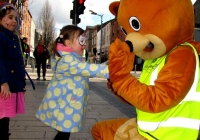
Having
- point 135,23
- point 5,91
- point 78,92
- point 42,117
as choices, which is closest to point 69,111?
point 78,92

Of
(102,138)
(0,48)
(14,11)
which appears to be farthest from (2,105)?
(102,138)

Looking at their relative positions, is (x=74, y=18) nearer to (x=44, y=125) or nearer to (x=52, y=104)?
(x=44, y=125)

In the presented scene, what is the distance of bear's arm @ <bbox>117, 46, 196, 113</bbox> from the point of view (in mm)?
1497

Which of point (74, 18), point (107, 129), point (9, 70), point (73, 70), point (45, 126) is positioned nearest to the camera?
point (107, 129)

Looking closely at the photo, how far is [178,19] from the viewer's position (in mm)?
1606

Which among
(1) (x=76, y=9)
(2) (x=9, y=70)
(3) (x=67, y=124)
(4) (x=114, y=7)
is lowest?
(3) (x=67, y=124)

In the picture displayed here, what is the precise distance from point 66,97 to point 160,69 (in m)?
1.25

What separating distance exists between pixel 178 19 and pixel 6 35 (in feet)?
6.23

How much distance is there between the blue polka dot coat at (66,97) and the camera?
2613 millimetres

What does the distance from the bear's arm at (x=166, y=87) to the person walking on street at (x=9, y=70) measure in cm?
159

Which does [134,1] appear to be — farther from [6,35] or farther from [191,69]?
[6,35]

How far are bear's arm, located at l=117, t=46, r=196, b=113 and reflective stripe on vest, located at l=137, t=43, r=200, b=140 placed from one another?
10 centimetres

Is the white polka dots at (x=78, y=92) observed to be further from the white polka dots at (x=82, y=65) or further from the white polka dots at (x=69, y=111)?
the white polka dots at (x=82, y=65)

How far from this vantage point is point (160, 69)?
64.6 inches
